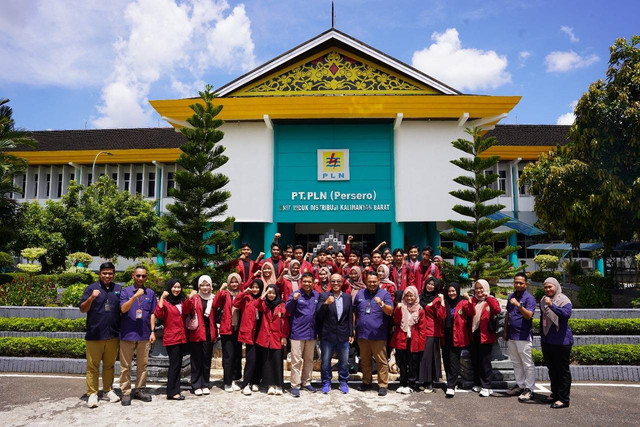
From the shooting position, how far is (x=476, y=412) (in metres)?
5.17

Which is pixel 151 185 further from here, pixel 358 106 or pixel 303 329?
pixel 303 329

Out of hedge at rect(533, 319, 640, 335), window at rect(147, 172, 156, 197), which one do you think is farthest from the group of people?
window at rect(147, 172, 156, 197)

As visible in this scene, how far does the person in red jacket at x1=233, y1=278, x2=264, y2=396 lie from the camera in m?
5.88

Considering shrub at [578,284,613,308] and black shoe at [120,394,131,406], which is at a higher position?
shrub at [578,284,613,308]

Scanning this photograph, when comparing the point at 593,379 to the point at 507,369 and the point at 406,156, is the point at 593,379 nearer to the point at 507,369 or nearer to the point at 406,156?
the point at 507,369

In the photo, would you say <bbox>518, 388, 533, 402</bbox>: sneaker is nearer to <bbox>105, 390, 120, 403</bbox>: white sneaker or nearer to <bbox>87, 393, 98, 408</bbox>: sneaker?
<bbox>105, 390, 120, 403</bbox>: white sneaker

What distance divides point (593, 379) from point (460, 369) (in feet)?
7.40

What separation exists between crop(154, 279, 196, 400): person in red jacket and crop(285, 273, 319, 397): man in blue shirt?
4.69 ft

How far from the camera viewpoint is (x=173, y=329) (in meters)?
5.66

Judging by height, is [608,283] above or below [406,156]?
below

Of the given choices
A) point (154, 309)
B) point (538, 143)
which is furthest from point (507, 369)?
point (538, 143)

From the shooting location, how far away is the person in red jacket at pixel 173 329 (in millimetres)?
5621

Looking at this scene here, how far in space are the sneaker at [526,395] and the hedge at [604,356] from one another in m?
1.42

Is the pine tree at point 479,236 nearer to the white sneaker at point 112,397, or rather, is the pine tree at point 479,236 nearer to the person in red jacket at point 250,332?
the person in red jacket at point 250,332
